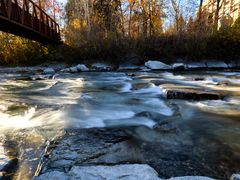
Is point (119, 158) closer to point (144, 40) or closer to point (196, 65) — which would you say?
point (196, 65)

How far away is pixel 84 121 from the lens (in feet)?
13.1

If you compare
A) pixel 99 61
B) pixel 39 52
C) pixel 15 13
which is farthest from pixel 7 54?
pixel 15 13

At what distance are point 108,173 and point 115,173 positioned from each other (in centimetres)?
6

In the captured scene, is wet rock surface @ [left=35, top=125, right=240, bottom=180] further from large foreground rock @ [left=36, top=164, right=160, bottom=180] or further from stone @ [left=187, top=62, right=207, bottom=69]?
stone @ [left=187, top=62, right=207, bottom=69]

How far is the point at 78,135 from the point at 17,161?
0.93 m

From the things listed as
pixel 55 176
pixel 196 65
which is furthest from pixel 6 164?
pixel 196 65

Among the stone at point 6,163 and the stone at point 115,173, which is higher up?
the stone at point 115,173

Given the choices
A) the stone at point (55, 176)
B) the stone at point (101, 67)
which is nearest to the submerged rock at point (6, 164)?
the stone at point (55, 176)

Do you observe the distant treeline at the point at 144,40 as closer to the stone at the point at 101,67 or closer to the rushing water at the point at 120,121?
the stone at the point at 101,67

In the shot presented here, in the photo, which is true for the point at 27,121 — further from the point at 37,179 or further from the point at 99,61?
the point at 99,61

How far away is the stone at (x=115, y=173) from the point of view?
1.96 meters

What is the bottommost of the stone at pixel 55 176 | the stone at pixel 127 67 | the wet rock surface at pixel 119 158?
the wet rock surface at pixel 119 158

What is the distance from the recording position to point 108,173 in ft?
6.67

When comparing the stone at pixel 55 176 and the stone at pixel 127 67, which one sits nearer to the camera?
the stone at pixel 55 176
